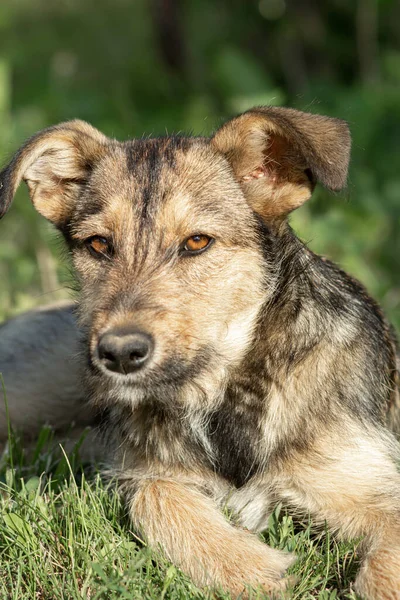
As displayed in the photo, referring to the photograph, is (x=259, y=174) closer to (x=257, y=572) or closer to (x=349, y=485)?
(x=349, y=485)

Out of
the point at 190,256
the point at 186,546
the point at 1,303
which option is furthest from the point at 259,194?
the point at 1,303

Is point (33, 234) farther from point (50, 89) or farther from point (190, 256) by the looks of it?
point (50, 89)

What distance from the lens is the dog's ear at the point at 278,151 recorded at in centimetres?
355

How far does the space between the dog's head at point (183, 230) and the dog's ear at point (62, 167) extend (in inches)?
0.6

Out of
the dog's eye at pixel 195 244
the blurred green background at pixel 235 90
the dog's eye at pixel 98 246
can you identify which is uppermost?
the blurred green background at pixel 235 90

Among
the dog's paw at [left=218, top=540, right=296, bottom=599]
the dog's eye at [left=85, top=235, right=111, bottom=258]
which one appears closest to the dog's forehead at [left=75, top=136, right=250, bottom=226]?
the dog's eye at [left=85, top=235, right=111, bottom=258]

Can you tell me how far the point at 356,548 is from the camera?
11.6 ft

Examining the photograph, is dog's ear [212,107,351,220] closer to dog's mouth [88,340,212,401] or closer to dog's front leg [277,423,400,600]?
dog's mouth [88,340,212,401]

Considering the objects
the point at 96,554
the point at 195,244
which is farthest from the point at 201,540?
the point at 195,244

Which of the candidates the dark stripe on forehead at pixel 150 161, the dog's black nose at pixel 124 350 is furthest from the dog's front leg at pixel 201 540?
the dark stripe on forehead at pixel 150 161

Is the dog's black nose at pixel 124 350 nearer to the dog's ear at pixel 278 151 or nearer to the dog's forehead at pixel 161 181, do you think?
the dog's forehead at pixel 161 181

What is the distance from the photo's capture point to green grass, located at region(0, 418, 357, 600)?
10.6 feet

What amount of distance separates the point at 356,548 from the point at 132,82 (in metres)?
→ 10.8

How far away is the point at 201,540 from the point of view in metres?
3.54
